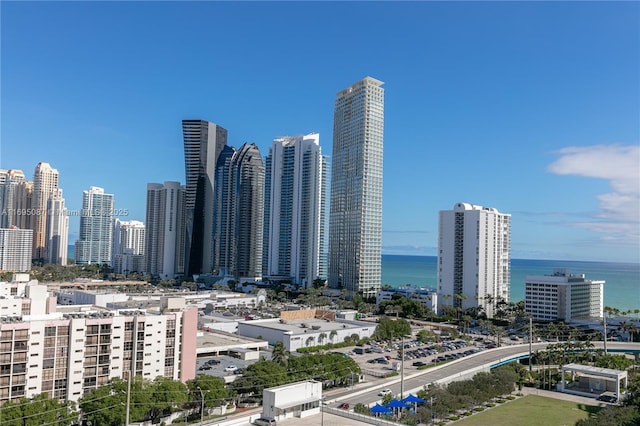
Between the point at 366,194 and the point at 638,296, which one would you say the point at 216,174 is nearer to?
the point at 366,194

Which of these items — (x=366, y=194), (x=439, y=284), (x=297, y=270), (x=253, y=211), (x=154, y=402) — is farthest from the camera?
(x=253, y=211)

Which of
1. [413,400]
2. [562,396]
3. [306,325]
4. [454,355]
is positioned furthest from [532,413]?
[306,325]

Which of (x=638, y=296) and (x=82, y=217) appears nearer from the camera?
(x=638, y=296)

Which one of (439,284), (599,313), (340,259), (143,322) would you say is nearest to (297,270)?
(340,259)

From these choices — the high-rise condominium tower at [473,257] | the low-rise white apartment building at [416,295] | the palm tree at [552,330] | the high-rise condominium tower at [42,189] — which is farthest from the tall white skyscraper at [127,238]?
the palm tree at [552,330]

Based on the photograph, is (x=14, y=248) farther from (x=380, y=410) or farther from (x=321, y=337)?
(x=380, y=410)

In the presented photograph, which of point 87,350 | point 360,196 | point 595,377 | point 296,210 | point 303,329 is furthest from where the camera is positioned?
point 296,210
